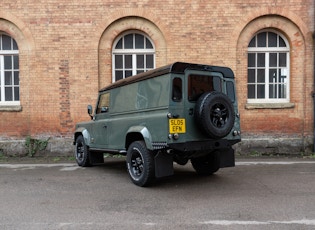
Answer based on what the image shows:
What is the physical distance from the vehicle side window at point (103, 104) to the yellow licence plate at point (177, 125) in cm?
248

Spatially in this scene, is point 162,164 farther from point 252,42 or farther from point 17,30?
point 17,30

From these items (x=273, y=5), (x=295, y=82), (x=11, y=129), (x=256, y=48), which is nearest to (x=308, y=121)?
(x=295, y=82)

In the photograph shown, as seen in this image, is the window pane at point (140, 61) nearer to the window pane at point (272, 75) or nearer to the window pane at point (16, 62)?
the window pane at point (16, 62)

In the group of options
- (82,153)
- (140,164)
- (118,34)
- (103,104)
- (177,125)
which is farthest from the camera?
(118,34)

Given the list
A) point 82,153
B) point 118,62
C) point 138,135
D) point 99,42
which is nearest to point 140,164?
point 138,135

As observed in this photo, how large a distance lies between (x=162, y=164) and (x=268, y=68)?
6905 millimetres

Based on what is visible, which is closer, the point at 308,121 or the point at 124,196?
the point at 124,196

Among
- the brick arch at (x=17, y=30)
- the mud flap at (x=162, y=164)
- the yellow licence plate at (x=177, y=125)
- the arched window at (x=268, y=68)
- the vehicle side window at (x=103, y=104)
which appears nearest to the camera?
the yellow licence plate at (x=177, y=125)

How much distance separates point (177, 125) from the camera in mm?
4988

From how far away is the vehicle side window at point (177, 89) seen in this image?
16.7 ft

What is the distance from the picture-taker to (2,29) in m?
9.99

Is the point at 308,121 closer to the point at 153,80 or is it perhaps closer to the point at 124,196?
the point at 153,80

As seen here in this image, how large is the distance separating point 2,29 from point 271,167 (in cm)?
953

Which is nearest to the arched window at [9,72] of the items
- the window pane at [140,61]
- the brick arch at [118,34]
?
the brick arch at [118,34]
